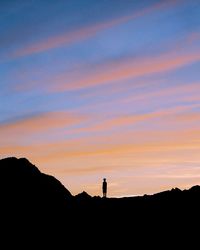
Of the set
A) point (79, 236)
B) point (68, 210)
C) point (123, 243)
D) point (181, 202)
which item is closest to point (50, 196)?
point (68, 210)

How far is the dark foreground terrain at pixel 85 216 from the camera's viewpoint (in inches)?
1524

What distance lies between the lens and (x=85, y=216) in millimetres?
Answer: 42344

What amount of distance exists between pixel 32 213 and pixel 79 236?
4616mm

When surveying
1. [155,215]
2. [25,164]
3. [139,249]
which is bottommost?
[139,249]

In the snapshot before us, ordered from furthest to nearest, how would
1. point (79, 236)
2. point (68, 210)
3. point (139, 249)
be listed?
point (68, 210) → point (79, 236) → point (139, 249)

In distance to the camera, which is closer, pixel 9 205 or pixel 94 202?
pixel 9 205

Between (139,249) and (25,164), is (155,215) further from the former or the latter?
(25,164)

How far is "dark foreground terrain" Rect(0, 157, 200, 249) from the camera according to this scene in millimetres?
38719

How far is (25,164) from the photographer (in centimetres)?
4450

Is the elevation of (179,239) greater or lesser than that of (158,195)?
lesser

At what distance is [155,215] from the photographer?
41.0 meters

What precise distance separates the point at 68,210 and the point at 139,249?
8.51 m

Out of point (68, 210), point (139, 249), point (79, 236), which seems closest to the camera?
point (139, 249)

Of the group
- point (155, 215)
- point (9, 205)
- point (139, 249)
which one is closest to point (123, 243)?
point (139, 249)
